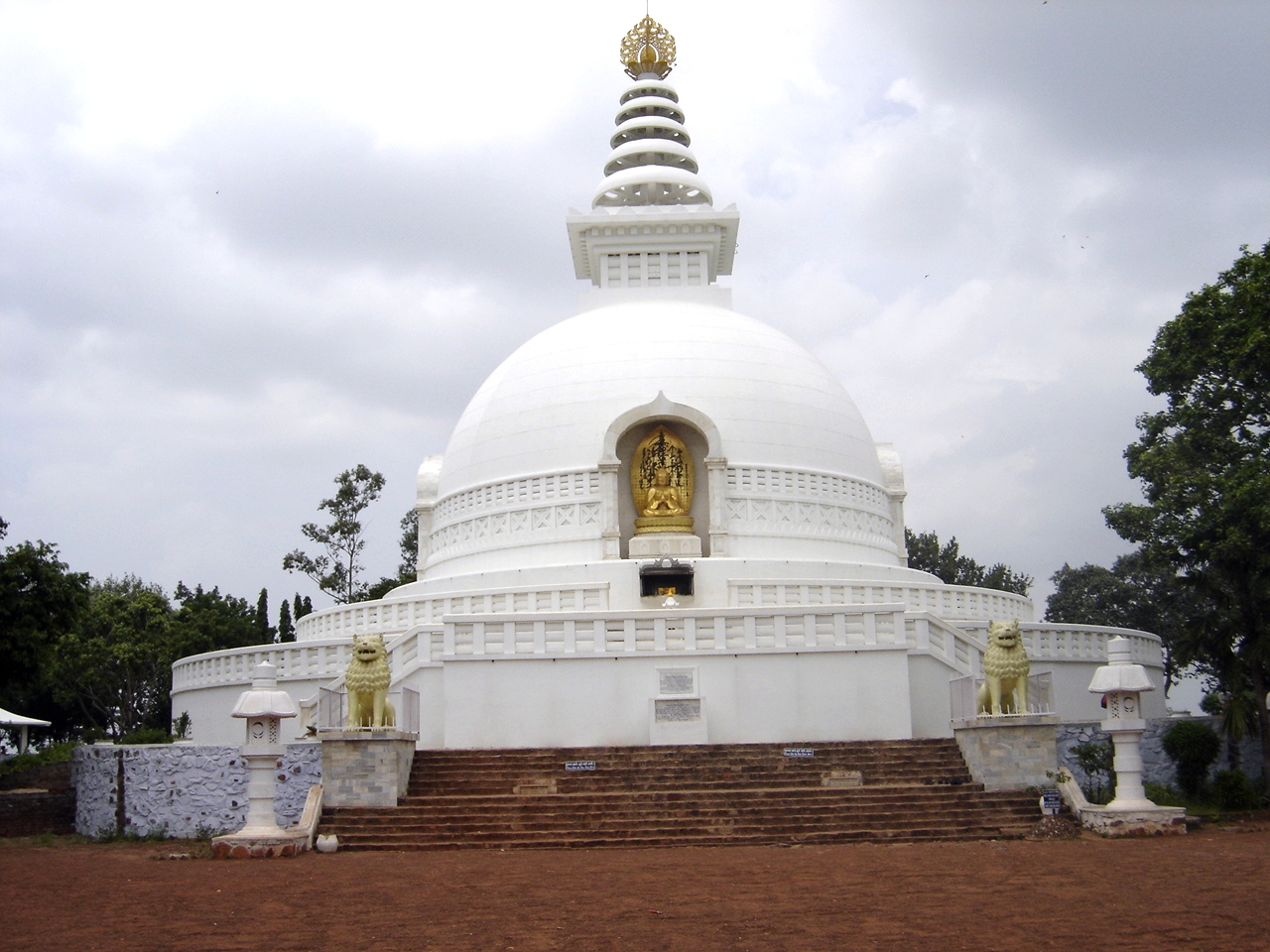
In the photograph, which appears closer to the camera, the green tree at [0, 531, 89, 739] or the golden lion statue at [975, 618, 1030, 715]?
the golden lion statue at [975, 618, 1030, 715]

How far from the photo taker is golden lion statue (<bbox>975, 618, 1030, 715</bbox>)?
16.7 meters

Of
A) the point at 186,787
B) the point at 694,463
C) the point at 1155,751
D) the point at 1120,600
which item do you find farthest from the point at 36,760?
the point at 1120,600

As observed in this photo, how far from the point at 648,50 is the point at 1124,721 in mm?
24452

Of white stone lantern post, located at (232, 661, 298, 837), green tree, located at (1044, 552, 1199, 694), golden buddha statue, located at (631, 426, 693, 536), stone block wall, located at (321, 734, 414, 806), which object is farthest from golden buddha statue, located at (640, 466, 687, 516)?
green tree, located at (1044, 552, 1199, 694)

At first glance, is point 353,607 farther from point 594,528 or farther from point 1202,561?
point 1202,561

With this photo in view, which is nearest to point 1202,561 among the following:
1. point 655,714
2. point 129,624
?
point 655,714

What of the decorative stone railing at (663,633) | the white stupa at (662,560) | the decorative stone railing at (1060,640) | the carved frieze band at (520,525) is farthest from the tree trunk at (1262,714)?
the carved frieze band at (520,525)

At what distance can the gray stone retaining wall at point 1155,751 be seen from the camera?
16.9m

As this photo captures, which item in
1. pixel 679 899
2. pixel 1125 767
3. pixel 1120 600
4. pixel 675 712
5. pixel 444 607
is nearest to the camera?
pixel 679 899

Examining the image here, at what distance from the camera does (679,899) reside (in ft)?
35.1

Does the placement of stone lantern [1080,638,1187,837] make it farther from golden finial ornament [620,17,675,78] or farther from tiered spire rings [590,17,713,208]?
golden finial ornament [620,17,675,78]

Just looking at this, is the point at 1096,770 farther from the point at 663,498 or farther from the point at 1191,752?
the point at 663,498

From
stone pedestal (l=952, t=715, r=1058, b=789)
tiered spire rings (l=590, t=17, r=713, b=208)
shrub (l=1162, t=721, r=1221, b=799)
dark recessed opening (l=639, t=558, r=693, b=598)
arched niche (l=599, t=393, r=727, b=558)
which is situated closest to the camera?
stone pedestal (l=952, t=715, r=1058, b=789)

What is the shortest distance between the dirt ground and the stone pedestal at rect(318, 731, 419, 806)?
122cm
